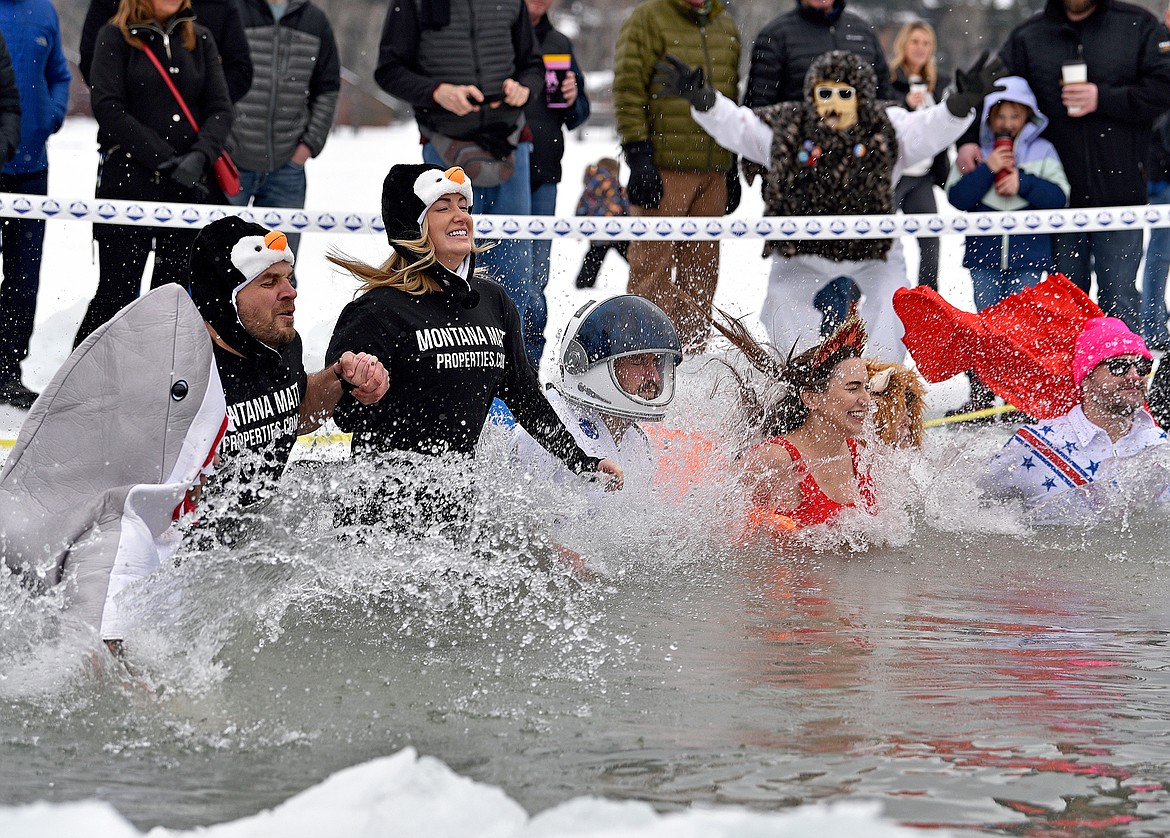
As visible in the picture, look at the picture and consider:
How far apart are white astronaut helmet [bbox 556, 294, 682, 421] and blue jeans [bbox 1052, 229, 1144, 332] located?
3.38 metres

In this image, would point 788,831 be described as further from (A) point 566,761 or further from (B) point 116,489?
Result: (B) point 116,489

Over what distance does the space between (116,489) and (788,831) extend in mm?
2218

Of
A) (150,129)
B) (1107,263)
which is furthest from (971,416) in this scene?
(150,129)

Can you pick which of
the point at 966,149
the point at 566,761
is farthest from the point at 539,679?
the point at 966,149

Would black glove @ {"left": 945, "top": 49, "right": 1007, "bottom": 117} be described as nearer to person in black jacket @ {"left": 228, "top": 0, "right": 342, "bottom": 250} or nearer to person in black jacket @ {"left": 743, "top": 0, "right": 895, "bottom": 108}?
person in black jacket @ {"left": 743, "top": 0, "right": 895, "bottom": 108}

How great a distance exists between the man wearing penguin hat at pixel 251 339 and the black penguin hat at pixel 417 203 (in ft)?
2.38

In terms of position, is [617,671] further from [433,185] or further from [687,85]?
[687,85]

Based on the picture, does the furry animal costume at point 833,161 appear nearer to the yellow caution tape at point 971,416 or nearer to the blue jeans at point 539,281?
the yellow caution tape at point 971,416

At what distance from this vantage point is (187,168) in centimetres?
754

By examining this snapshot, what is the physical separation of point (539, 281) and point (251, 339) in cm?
388

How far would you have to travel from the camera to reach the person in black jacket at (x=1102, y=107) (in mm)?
8594

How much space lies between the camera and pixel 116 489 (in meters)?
4.40

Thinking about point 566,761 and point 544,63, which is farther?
point 544,63

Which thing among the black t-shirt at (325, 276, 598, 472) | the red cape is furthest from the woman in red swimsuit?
the black t-shirt at (325, 276, 598, 472)
